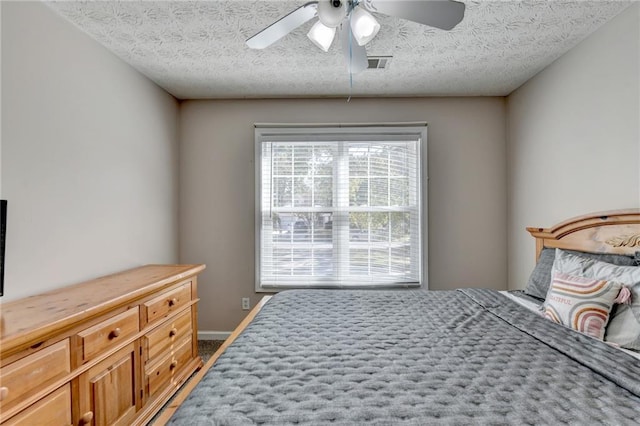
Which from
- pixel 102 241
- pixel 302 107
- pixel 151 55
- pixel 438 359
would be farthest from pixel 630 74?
pixel 102 241

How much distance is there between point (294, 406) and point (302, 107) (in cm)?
292

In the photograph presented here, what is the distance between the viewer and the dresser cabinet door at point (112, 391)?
1.54m

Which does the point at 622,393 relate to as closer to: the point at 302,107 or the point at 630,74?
the point at 630,74

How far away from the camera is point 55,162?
1875 millimetres

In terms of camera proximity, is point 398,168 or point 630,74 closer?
point 630,74

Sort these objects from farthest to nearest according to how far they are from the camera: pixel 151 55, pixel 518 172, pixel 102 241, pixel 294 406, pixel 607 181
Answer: pixel 518 172 → pixel 151 55 → pixel 102 241 → pixel 607 181 → pixel 294 406

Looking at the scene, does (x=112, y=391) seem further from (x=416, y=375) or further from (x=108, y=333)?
(x=416, y=375)

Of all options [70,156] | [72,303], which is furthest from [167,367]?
[70,156]

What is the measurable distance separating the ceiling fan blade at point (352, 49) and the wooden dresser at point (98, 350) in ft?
5.98

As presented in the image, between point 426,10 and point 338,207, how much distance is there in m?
2.09

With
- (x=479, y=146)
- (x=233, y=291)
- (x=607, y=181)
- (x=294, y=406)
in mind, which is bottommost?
(x=233, y=291)

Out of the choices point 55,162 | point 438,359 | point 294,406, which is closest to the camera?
point 294,406

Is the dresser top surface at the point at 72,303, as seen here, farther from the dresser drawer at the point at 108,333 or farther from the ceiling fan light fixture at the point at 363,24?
the ceiling fan light fixture at the point at 363,24

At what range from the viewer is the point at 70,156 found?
1991 millimetres
